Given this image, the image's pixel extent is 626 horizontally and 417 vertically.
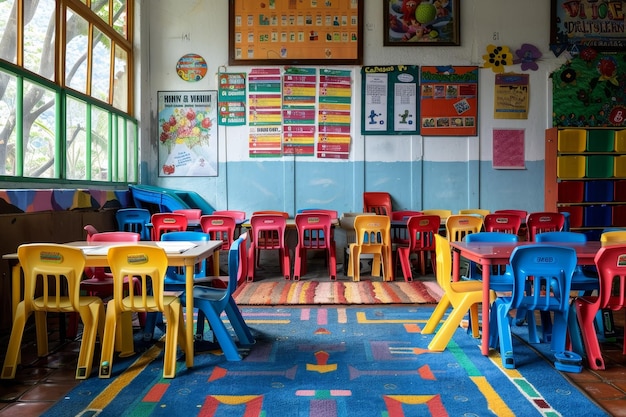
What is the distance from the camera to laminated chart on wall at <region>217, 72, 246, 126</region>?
301 inches

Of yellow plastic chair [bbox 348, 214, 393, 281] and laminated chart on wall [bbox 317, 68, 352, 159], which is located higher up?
laminated chart on wall [bbox 317, 68, 352, 159]

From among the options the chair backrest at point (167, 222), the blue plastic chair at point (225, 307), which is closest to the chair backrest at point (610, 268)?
the blue plastic chair at point (225, 307)

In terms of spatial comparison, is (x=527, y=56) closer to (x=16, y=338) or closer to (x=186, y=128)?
(x=186, y=128)

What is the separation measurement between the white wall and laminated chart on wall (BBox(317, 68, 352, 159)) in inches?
5.5

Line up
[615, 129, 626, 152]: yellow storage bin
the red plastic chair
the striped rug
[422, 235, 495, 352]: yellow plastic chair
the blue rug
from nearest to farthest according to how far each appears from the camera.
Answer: the blue rug
the red plastic chair
[422, 235, 495, 352]: yellow plastic chair
the striped rug
[615, 129, 626, 152]: yellow storage bin

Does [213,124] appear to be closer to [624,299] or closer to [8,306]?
[8,306]

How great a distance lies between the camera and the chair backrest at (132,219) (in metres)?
6.21

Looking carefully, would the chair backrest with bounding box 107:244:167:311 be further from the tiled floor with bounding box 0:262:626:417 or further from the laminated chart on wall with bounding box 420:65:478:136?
A: the laminated chart on wall with bounding box 420:65:478:136

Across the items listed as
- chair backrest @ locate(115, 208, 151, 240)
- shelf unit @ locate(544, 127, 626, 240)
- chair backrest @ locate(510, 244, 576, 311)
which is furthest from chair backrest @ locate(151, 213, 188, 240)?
shelf unit @ locate(544, 127, 626, 240)

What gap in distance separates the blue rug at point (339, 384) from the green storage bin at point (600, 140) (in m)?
5.07

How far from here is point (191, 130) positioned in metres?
7.70

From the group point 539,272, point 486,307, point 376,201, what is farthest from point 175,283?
point 376,201

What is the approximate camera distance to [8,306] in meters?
3.88

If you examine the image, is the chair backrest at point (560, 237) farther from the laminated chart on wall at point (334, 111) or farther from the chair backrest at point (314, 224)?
the laminated chart on wall at point (334, 111)
